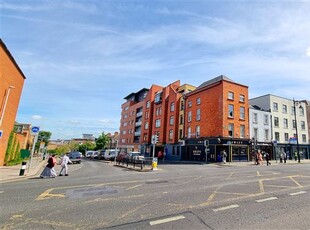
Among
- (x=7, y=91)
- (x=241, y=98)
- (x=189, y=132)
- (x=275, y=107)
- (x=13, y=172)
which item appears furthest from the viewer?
(x=275, y=107)

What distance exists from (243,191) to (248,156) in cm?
2545

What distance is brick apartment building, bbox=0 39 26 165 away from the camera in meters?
18.1

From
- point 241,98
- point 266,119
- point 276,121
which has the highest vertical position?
point 241,98

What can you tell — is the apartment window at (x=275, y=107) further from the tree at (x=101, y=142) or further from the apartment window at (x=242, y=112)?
the tree at (x=101, y=142)

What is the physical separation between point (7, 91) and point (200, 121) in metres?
27.6

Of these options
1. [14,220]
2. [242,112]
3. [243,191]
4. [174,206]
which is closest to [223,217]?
[174,206]

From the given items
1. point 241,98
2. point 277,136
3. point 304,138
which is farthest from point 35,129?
point 304,138

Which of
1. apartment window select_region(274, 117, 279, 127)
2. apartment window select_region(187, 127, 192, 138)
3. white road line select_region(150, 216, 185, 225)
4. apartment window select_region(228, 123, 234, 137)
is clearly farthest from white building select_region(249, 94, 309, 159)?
white road line select_region(150, 216, 185, 225)

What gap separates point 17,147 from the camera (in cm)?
2572

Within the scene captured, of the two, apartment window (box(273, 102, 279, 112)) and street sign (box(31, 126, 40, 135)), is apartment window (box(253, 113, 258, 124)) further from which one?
street sign (box(31, 126, 40, 135))

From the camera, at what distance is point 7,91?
19672mm

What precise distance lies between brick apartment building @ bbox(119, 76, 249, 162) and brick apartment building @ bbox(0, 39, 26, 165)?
87.4 ft

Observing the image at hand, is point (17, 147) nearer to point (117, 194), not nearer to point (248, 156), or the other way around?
point (117, 194)

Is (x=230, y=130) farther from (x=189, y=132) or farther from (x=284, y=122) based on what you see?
(x=284, y=122)
